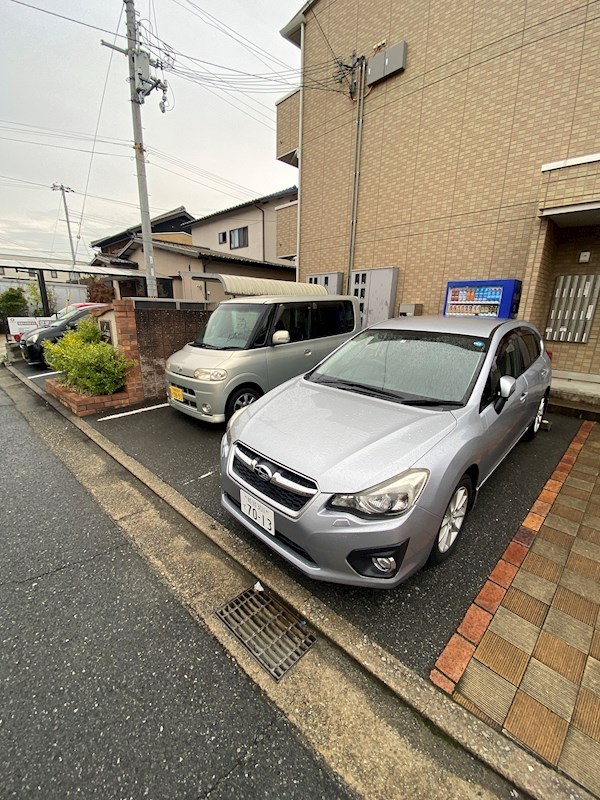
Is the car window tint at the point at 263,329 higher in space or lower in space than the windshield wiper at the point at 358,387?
higher

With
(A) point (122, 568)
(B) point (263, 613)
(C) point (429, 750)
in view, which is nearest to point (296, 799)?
(C) point (429, 750)

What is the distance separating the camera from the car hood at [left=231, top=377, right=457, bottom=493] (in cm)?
180

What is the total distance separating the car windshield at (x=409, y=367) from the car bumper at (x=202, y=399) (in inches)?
57.6

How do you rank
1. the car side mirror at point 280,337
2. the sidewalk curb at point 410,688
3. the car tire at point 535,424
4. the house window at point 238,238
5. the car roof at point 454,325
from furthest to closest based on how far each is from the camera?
the house window at point 238,238 < the car side mirror at point 280,337 < the car tire at point 535,424 < the car roof at point 454,325 < the sidewalk curb at point 410,688

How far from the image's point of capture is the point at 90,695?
1.51 meters

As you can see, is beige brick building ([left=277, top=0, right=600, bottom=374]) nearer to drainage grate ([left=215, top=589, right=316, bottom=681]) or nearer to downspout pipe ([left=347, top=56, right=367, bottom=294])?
downspout pipe ([left=347, top=56, right=367, bottom=294])

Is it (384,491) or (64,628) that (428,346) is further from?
(64,628)

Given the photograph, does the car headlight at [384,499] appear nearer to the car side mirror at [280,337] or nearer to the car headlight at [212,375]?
the car headlight at [212,375]

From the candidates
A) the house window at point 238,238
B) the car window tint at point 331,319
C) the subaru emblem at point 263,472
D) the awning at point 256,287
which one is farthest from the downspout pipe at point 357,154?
the house window at point 238,238

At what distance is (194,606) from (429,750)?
4.23ft

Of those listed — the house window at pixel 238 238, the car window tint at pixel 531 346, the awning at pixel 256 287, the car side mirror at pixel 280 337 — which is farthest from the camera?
the house window at pixel 238 238

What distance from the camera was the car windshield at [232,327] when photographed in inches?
174

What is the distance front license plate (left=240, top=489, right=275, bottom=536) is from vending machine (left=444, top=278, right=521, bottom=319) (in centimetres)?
519

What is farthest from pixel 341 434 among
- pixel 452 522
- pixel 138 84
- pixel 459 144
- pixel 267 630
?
pixel 138 84
